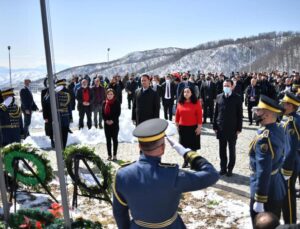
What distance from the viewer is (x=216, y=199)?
20.4 ft

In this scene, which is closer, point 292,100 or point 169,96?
point 292,100

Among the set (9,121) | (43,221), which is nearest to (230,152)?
(43,221)

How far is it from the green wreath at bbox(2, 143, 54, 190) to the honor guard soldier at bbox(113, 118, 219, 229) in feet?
12.2

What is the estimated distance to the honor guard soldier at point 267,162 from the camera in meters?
3.68

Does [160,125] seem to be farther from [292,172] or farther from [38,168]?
[38,168]

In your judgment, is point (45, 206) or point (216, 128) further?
point (216, 128)

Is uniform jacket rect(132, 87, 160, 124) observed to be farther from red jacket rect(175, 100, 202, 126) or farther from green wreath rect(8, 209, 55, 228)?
green wreath rect(8, 209, 55, 228)

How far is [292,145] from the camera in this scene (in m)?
5.03

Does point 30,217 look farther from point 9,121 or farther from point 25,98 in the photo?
point 25,98

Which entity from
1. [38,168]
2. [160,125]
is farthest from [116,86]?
[160,125]

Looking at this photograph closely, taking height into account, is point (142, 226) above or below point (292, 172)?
above

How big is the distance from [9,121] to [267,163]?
5461 mm

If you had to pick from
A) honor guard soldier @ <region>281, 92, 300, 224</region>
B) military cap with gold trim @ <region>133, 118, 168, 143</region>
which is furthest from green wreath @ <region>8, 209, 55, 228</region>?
honor guard soldier @ <region>281, 92, 300, 224</region>

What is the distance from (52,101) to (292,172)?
3500 millimetres
